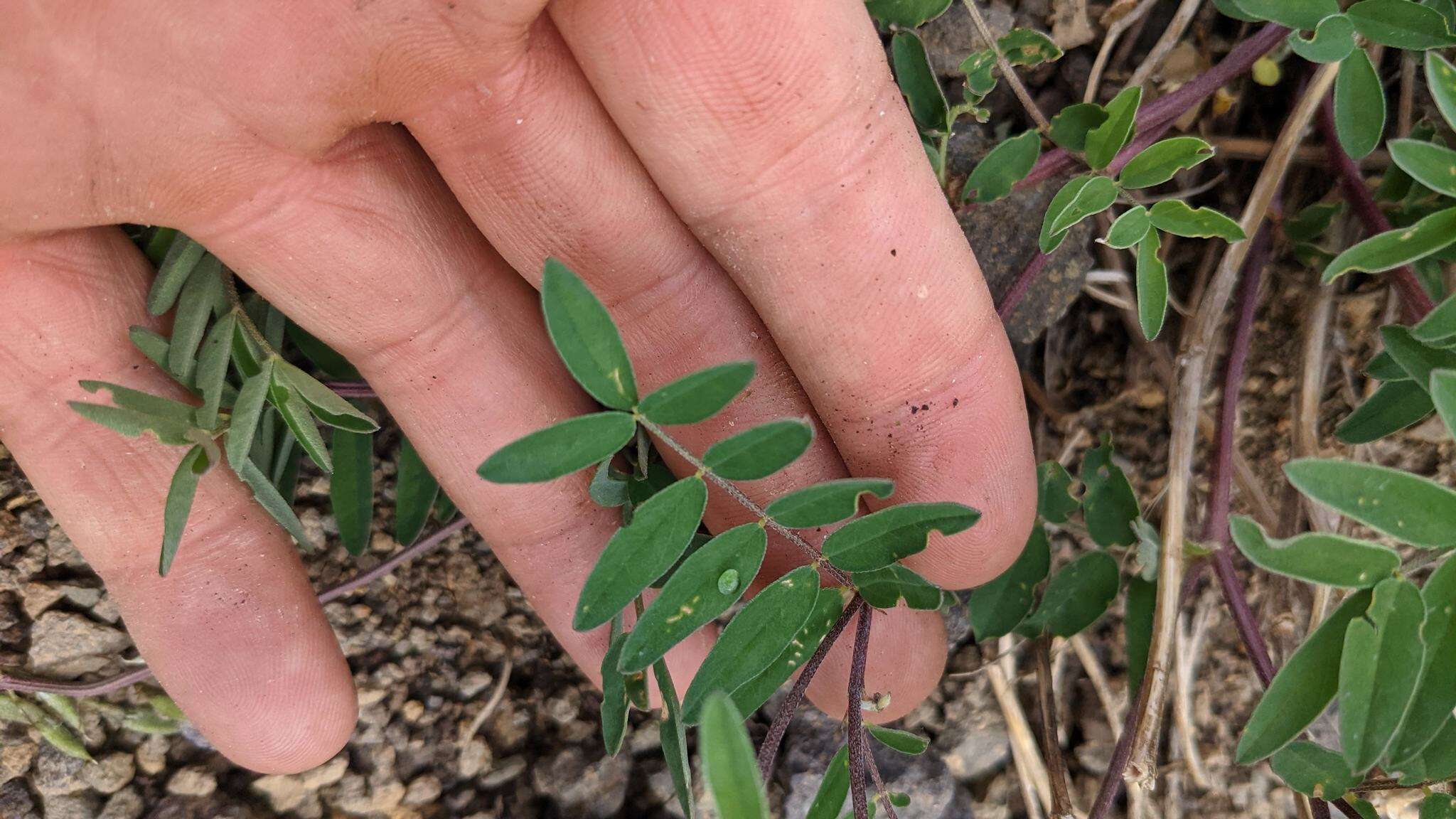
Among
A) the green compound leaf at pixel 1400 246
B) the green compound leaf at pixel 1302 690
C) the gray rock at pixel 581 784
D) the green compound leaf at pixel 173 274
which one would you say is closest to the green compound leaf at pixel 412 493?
the green compound leaf at pixel 173 274

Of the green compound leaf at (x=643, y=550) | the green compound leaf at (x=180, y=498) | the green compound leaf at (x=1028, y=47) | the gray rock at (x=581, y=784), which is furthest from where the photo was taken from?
the gray rock at (x=581, y=784)

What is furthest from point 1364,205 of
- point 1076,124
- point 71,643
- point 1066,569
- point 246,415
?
point 71,643

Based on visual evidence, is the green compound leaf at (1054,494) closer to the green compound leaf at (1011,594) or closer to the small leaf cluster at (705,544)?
the green compound leaf at (1011,594)

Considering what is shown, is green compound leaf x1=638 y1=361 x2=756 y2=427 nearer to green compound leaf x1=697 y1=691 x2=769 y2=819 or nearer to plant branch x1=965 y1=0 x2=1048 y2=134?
green compound leaf x1=697 y1=691 x2=769 y2=819

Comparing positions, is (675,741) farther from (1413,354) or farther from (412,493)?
(1413,354)

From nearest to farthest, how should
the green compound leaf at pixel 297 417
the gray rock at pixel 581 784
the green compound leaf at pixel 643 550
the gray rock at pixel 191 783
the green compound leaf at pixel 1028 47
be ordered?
the green compound leaf at pixel 643 550
the green compound leaf at pixel 297 417
the green compound leaf at pixel 1028 47
the gray rock at pixel 191 783
the gray rock at pixel 581 784

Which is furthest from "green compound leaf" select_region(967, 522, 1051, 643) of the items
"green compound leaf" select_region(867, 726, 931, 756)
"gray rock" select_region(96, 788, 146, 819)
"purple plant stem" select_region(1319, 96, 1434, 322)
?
"gray rock" select_region(96, 788, 146, 819)

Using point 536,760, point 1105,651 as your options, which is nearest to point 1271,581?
point 1105,651
